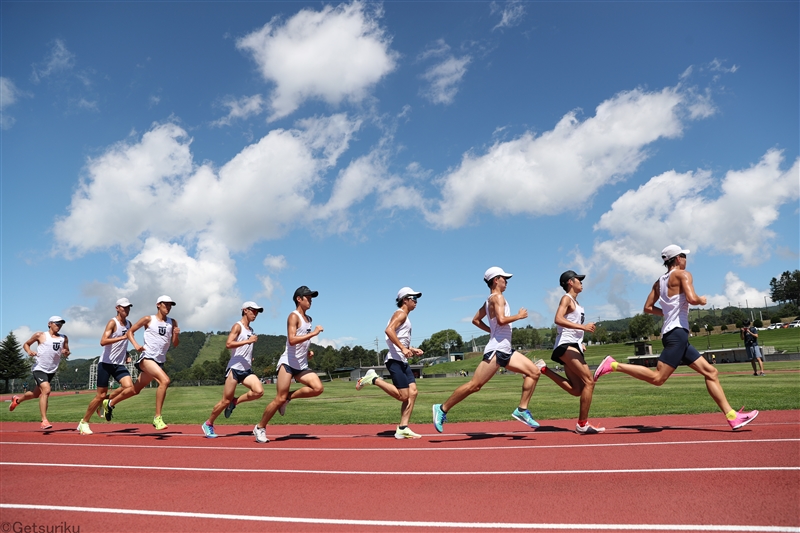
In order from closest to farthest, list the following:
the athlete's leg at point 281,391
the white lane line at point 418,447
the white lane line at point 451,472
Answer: the white lane line at point 451,472
the white lane line at point 418,447
the athlete's leg at point 281,391

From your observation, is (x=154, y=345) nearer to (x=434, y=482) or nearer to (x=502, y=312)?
(x=502, y=312)

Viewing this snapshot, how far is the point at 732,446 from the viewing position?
20.3 feet

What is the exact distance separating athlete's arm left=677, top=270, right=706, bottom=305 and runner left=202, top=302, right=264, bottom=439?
6.53 metres

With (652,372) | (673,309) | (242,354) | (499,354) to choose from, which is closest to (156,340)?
(242,354)

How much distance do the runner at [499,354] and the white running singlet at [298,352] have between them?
2.23 m

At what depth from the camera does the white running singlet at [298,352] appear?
8.48m

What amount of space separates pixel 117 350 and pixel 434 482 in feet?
25.0

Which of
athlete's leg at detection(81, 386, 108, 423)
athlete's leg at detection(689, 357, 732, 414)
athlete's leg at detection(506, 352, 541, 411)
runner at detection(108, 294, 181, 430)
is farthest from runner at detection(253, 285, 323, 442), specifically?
athlete's leg at detection(689, 357, 732, 414)

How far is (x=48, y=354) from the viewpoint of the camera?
436 inches

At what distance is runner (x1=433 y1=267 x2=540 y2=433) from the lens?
7664mm

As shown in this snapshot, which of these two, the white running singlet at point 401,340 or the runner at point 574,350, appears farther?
the white running singlet at point 401,340

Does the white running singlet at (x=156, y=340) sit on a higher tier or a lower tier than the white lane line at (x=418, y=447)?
higher

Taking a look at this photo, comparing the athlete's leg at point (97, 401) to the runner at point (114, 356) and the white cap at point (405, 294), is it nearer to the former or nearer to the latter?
the runner at point (114, 356)

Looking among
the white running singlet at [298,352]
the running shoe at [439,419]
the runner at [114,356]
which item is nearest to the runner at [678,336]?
the running shoe at [439,419]
